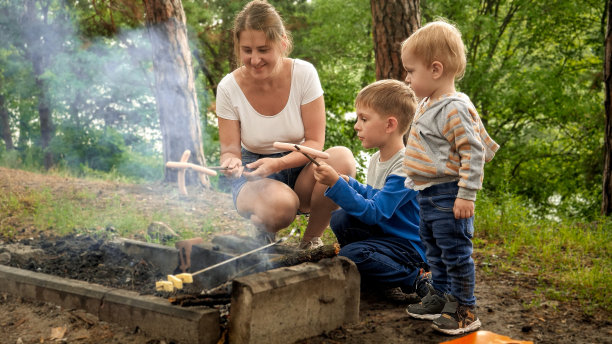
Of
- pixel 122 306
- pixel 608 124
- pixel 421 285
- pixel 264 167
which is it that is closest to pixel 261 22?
pixel 264 167

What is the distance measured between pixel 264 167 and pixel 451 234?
1.19 m

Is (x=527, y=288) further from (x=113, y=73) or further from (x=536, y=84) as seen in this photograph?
(x=113, y=73)

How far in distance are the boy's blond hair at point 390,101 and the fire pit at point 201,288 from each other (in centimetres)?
94

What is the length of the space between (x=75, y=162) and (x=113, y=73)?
266 cm

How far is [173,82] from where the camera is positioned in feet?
24.3

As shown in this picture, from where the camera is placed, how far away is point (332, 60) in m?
13.8

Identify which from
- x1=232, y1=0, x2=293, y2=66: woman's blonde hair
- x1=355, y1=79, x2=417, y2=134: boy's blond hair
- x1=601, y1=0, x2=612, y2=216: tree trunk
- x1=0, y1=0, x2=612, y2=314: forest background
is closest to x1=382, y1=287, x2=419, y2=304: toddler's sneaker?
x1=355, y1=79, x2=417, y2=134: boy's blond hair

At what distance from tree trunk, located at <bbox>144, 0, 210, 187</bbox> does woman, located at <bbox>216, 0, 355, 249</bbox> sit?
4074mm

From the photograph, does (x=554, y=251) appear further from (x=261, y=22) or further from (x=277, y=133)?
(x=261, y=22)

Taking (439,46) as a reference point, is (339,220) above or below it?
below

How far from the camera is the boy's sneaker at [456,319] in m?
2.67

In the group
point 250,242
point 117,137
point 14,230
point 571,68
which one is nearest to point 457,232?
point 250,242

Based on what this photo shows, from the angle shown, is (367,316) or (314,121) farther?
(314,121)

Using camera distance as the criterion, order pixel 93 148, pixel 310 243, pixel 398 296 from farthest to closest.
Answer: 1. pixel 93 148
2. pixel 310 243
3. pixel 398 296
